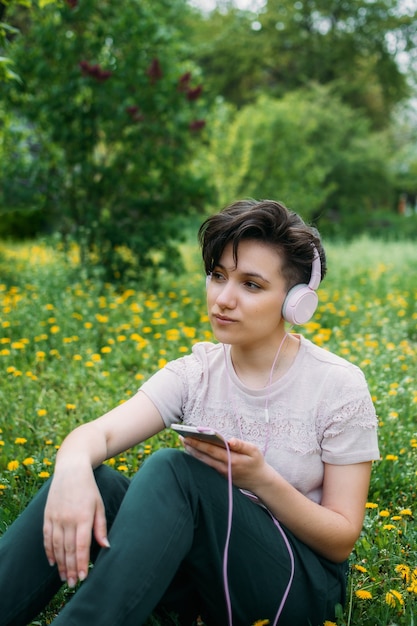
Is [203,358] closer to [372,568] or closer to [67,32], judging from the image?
[372,568]

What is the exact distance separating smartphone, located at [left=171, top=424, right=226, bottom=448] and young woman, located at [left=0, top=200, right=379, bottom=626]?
0.03m

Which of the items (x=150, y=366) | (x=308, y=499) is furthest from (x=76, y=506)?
(x=150, y=366)

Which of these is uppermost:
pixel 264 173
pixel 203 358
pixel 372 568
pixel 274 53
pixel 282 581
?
pixel 274 53

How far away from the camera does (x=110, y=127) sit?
703cm

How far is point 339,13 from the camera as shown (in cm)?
2527

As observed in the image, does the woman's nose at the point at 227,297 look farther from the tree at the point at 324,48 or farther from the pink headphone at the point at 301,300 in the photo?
the tree at the point at 324,48

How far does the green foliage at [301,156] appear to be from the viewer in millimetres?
14438

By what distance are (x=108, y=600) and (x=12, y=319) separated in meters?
3.77

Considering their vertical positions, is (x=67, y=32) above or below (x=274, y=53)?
below

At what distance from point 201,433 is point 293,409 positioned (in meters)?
0.39

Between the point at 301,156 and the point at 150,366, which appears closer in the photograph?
the point at 150,366

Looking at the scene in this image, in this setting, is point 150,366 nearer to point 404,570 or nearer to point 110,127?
point 404,570

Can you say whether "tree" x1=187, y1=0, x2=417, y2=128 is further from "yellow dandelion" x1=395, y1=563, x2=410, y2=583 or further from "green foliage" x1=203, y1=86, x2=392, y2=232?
"yellow dandelion" x1=395, y1=563, x2=410, y2=583

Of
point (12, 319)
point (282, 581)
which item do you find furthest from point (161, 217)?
point (282, 581)
